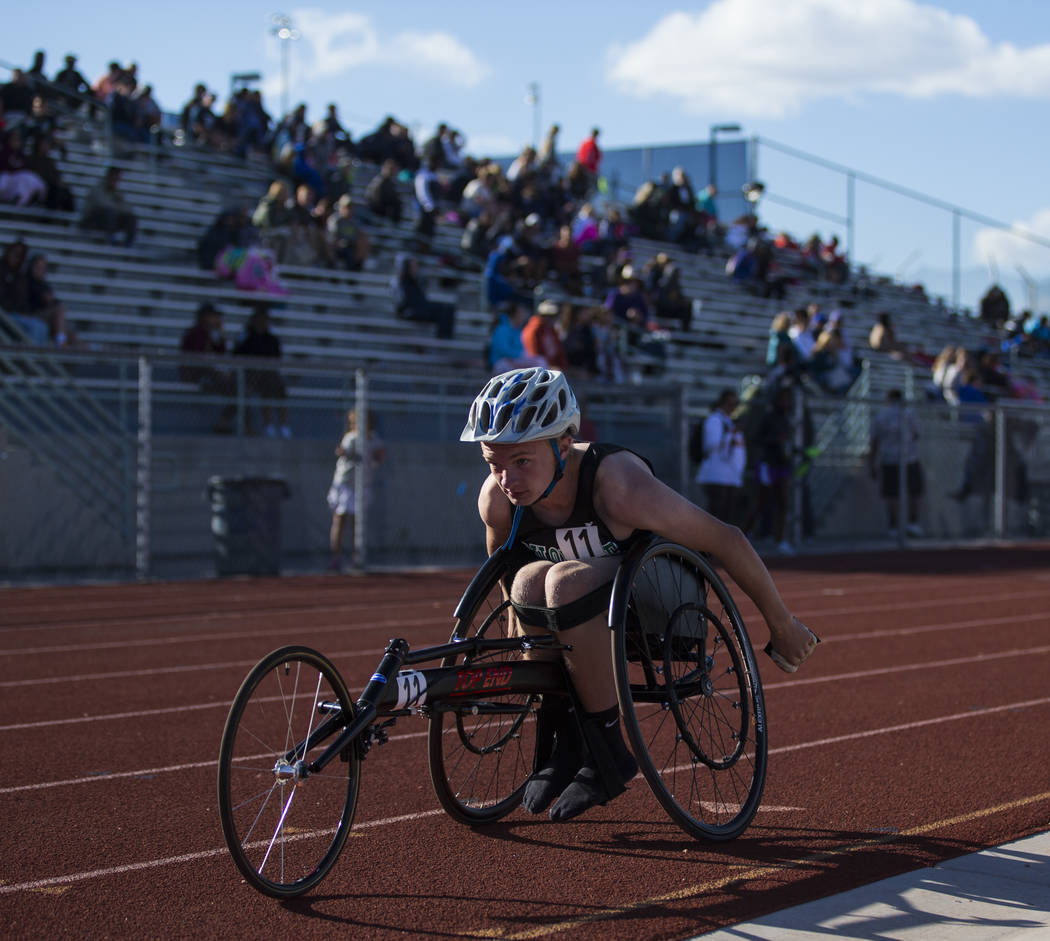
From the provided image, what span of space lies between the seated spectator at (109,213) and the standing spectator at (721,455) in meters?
8.59

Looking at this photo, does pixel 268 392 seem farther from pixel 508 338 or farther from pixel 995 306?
pixel 995 306

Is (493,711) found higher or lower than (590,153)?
lower

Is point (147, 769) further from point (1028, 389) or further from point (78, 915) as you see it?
point (1028, 389)

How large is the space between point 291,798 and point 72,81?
814 inches

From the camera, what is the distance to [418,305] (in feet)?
67.8

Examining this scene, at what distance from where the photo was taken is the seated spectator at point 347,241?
71.1 ft

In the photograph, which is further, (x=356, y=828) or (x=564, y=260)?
(x=564, y=260)

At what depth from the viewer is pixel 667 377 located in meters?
22.9

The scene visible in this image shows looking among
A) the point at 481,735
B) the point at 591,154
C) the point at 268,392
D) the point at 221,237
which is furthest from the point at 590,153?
the point at 481,735

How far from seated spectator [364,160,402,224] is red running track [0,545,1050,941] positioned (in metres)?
14.8

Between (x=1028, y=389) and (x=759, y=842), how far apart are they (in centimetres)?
2580

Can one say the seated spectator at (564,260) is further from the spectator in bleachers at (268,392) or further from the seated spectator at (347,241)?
the spectator in bleachers at (268,392)

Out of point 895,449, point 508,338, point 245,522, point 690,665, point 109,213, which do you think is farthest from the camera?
point 895,449

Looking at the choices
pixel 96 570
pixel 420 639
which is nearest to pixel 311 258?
pixel 96 570
